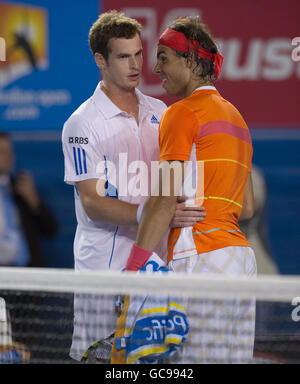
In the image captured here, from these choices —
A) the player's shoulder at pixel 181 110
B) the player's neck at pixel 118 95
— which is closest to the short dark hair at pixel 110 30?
the player's neck at pixel 118 95

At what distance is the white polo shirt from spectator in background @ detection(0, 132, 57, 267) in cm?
192

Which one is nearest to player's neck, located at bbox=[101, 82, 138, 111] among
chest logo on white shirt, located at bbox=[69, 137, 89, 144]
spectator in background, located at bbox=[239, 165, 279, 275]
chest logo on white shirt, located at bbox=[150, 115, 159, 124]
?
chest logo on white shirt, located at bbox=[150, 115, 159, 124]

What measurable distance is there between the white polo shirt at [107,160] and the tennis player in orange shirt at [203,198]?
0.39m

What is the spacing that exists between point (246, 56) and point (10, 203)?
1882 millimetres

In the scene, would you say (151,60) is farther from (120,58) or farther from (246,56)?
(120,58)

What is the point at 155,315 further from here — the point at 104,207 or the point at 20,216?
the point at 20,216

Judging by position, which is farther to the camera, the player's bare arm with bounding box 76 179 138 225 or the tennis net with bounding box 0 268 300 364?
the player's bare arm with bounding box 76 179 138 225

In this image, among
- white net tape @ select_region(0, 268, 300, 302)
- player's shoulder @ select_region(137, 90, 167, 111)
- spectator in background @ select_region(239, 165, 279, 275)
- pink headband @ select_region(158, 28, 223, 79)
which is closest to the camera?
white net tape @ select_region(0, 268, 300, 302)

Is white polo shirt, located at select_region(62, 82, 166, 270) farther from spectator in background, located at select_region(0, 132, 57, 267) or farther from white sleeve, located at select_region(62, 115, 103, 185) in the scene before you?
spectator in background, located at select_region(0, 132, 57, 267)

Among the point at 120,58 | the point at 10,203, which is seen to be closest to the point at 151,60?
the point at 10,203

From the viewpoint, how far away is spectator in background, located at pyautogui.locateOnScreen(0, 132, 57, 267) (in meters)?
4.52

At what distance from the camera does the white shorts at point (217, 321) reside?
7.04 feet

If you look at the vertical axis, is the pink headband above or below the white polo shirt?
above

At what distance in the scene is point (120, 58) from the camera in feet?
8.48
